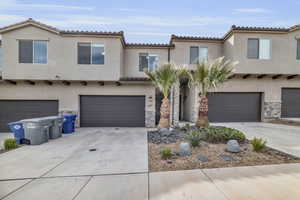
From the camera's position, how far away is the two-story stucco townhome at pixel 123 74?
9095 millimetres

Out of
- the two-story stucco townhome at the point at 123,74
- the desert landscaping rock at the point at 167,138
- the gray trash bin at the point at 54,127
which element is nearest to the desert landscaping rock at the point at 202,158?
the desert landscaping rock at the point at 167,138

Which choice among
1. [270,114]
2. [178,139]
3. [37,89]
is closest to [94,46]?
[37,89]

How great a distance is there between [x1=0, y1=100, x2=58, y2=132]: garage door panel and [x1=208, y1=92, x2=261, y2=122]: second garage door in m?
11.6

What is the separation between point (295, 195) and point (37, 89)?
12.5 meters

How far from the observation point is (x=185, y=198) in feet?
8.41

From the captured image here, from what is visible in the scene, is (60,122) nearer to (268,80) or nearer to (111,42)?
(111,42)

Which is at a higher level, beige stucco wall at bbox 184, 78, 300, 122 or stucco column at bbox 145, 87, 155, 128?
beige stucco wall at bbox 184, 78, 300, 122

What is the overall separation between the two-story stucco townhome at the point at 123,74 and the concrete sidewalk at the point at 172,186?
21.0ft

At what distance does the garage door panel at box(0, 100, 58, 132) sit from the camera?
9.34 meters

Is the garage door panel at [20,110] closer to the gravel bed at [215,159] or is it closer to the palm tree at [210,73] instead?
the gravel bed at [215,159]

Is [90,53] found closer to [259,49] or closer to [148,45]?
[148,45]

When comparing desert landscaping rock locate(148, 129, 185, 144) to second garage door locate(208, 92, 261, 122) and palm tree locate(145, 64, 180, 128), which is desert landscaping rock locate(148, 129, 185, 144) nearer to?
palm tree locate(145, 64, 180, 128)

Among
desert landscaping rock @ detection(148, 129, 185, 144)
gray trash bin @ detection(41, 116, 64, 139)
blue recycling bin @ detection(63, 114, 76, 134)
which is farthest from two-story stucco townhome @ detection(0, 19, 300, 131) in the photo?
desert landscaping rock @ detection(148, 129, 185, 144)

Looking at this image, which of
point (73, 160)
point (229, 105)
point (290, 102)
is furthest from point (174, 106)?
point (290, 102)
